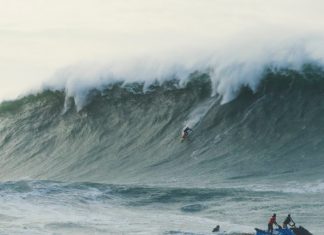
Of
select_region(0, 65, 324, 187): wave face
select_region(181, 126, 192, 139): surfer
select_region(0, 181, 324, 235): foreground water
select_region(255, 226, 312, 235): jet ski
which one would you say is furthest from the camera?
select_region(181, 126, 192, 139): surfer

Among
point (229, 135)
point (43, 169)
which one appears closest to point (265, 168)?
point (229, 135)

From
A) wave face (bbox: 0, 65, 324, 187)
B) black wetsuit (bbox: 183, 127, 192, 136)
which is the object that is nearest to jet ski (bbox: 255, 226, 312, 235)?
wave face (bbox: 0, 65, 324, 187)

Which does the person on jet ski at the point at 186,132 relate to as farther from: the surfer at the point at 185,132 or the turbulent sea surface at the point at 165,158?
the turbulent sea surface at the point at 165,158

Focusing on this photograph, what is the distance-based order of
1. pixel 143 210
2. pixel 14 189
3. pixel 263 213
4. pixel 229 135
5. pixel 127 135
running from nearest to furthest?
pixel 263 213 < pixel 143 210 < pixel 14 189 < pixel 229 135 < pixel 127 135

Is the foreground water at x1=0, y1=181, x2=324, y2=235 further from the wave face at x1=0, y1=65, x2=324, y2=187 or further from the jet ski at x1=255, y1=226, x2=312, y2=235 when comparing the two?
the wave face at x1=0, y1=65, x2=324, y2=187

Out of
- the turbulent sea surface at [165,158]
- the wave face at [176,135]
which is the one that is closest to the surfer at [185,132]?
the wave face at [176,135]

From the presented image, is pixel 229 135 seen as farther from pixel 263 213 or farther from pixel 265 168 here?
pixel 263 213

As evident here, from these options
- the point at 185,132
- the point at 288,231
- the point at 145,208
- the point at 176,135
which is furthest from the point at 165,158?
the point at 288,231
